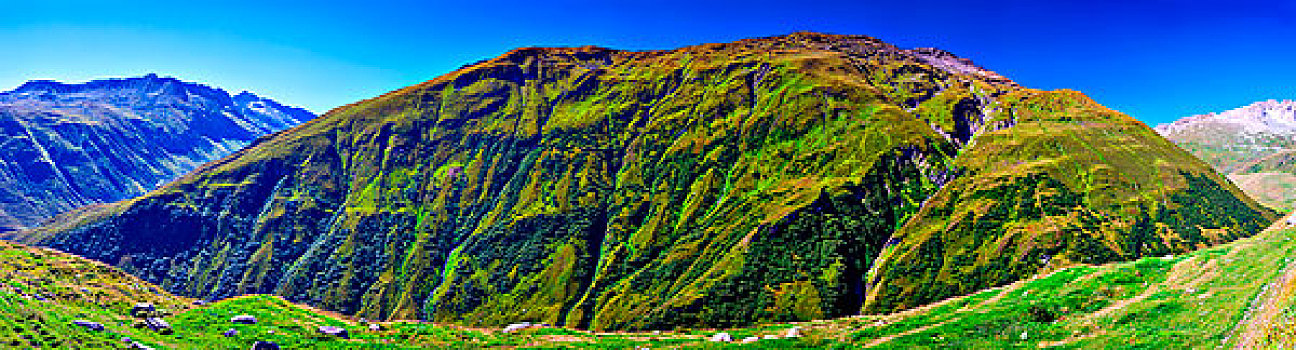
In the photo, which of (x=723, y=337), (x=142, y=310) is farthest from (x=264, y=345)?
(x=723, y=337)

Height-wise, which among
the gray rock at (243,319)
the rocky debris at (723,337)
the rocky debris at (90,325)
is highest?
the gray rock at (243,319)

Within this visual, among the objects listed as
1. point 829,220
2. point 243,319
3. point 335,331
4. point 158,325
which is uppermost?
point 829,220

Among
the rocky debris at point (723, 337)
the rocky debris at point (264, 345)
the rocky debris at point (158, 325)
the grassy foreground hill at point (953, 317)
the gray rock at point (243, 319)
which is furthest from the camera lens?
the gray rock at point (243, 319)

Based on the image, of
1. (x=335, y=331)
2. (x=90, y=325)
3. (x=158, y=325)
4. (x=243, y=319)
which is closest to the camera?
(x=90, y=325)

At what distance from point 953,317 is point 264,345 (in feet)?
259

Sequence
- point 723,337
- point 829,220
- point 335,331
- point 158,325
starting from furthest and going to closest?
point 829,220, point 335,331, point 723,337, point 158,325

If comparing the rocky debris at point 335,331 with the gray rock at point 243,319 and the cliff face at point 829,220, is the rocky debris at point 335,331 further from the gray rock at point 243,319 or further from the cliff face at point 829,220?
the cliff face at point 829,220

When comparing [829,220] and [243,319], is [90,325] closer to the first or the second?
[243,319]

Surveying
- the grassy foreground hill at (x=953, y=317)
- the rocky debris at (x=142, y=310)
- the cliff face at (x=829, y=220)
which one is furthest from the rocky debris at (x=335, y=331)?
the cliff face at (x=829, y=220)

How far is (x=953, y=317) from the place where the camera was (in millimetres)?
58000

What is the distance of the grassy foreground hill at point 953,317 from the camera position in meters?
32.7

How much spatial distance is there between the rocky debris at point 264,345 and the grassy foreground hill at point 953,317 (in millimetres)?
3154

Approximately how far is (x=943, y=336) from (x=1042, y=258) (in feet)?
218

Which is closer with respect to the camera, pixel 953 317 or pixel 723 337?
pixel 953 317
